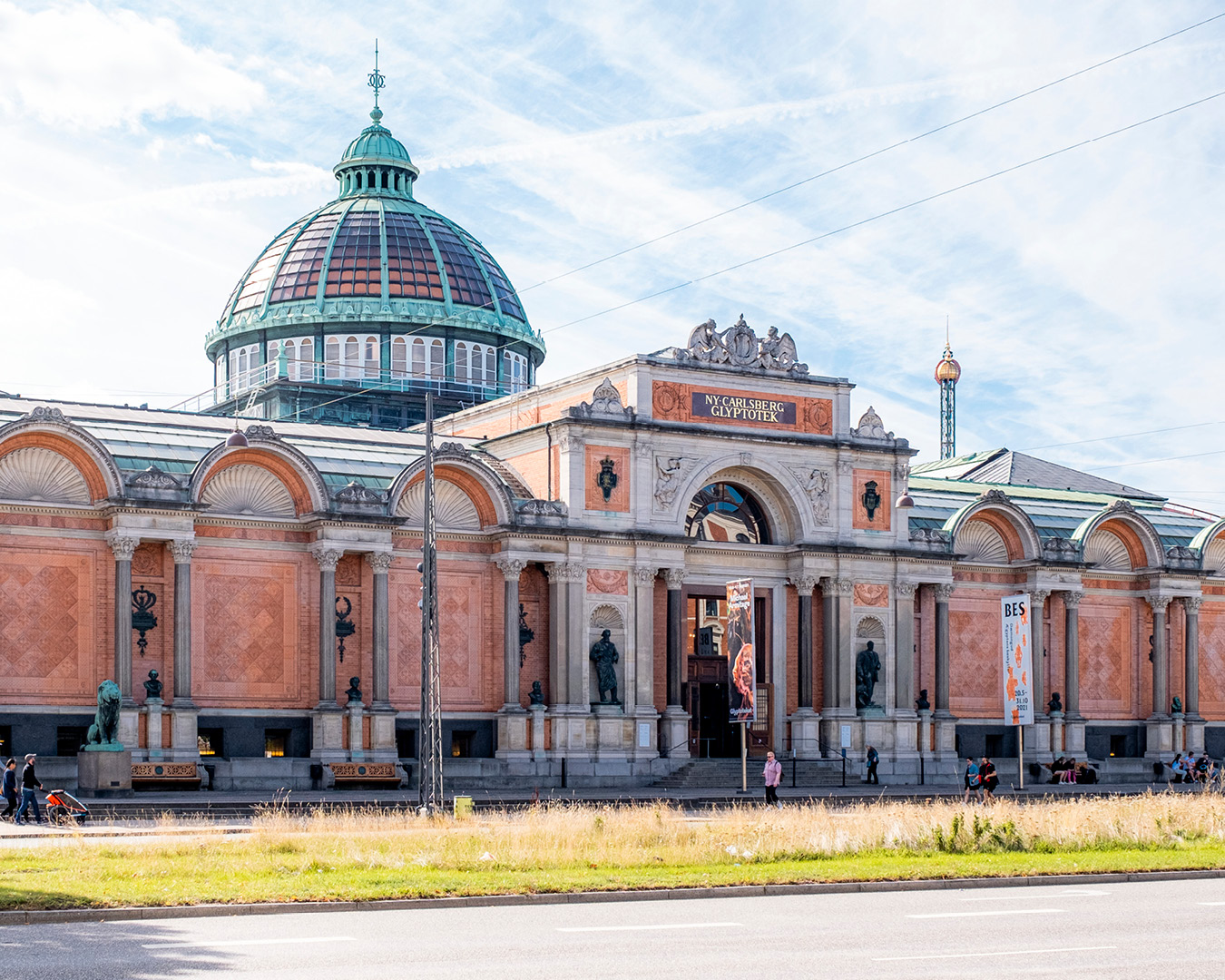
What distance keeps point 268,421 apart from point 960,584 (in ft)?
90.3

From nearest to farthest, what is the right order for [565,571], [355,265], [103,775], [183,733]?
[103,775] < [183,733] < [565,571] < [355,265]

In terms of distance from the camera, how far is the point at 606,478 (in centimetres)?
6275

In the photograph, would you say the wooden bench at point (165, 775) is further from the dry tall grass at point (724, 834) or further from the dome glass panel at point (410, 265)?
the dome glass panel at point (410, 265)

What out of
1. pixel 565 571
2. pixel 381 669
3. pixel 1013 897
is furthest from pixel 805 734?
pixel 1013 897

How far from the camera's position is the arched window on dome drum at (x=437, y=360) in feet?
252

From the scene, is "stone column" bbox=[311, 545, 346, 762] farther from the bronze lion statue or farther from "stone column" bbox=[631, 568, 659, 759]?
"stone column" bbox=[631, 568, 659, 759]

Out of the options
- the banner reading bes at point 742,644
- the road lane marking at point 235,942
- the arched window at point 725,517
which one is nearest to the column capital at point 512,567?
the arched window at point 725,517

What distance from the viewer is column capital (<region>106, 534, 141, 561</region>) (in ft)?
179

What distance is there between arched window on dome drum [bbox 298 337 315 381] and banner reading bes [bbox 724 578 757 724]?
28.0m

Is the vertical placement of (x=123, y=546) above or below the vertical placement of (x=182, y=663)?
above

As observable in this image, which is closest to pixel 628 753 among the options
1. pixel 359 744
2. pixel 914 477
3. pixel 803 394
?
pixel 359 744

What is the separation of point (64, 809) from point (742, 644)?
808 inches

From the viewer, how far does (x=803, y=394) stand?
67.1 m

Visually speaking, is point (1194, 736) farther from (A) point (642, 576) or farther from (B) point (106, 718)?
(B) point (106, 718)
